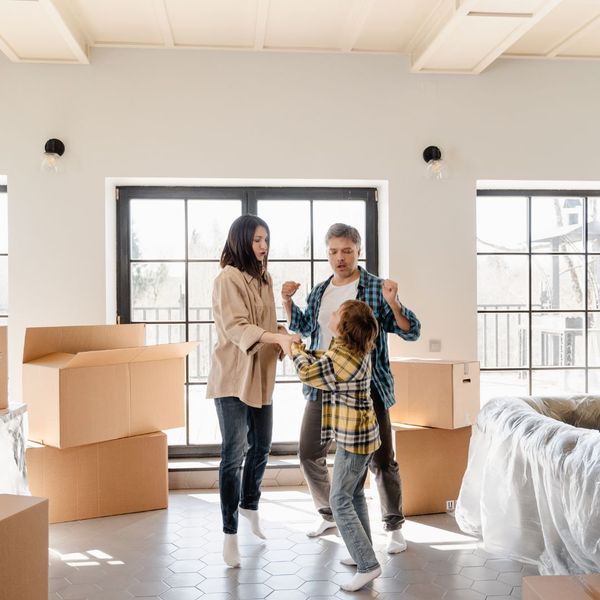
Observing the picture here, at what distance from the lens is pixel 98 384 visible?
286cm

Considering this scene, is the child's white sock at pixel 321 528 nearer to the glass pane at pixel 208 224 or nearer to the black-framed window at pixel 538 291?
the black-framed window at pixel 538 291

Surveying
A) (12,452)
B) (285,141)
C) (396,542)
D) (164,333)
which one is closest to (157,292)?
(164,333)

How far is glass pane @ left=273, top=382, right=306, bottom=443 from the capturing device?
12.0 ft

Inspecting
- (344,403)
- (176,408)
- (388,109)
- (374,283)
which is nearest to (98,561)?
(176,408)

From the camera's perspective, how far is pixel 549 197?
378 cm

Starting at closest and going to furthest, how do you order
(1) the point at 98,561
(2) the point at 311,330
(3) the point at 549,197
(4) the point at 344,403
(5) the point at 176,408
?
(4) the point at 344,403 < (1) the point at 98,561 < (2) the point at 311,330 < (5) the point at 176,408 < (3) the point at 549,197

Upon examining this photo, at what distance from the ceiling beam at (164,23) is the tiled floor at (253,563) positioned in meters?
2.49

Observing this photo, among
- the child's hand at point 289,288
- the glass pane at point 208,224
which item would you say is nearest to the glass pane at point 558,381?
the child's hand at point 289,288

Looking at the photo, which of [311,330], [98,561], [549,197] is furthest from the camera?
[549,197]

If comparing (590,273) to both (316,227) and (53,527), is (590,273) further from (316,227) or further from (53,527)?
(53,527)

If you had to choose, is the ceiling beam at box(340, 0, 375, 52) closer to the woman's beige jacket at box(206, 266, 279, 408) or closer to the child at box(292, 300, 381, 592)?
the woman's beige jacket at box(206, 266, 279, 408)

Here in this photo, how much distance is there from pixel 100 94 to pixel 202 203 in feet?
2.68

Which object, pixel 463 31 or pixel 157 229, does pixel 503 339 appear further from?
pixel 157 229

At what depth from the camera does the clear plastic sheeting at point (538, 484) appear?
178cm
